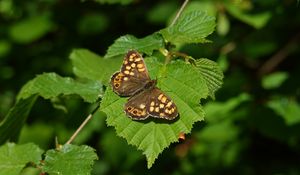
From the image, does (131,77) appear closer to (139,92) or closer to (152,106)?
(139,92)

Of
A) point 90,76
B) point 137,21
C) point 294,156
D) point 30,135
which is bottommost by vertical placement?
point 294,156

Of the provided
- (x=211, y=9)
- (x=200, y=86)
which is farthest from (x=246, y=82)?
(x=200, y=86)

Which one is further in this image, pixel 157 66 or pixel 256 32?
pixel 256 32

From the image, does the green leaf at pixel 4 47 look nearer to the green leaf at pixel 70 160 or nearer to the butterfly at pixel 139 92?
the green leaf at pixel 70 160

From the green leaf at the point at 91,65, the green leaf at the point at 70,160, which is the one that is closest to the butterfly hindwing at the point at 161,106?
the green leaf at the point at 70,160

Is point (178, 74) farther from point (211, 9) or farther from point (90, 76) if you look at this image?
point (211, 9)

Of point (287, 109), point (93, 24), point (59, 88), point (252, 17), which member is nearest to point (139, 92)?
point (59, 88)

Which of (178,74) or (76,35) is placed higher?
(178,74)

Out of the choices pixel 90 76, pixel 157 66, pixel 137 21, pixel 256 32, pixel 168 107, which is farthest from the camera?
pixel 137 21
